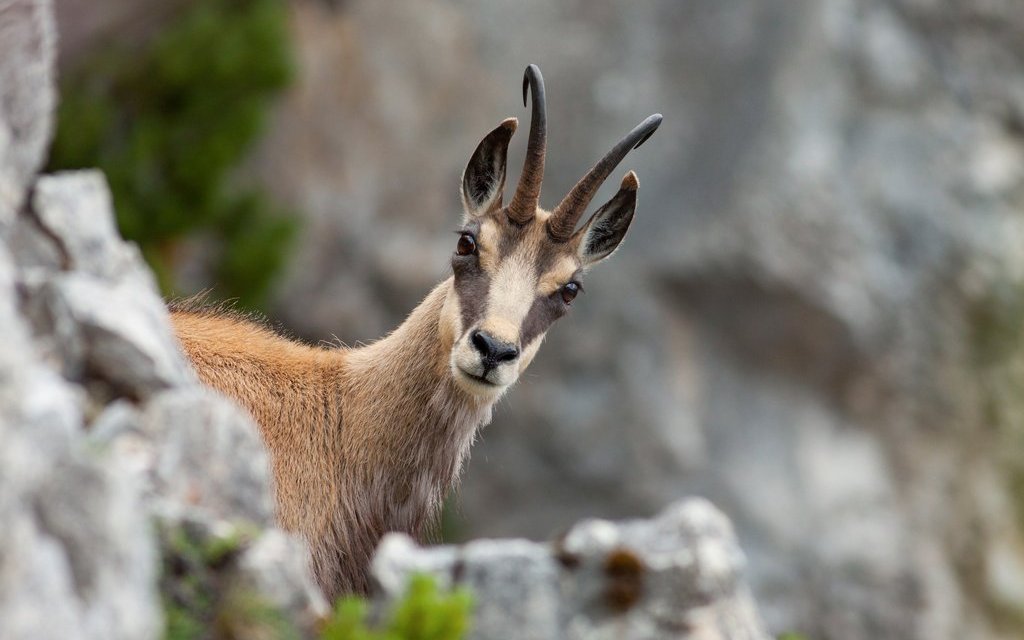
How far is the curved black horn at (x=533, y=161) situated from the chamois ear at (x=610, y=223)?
0.61 metres

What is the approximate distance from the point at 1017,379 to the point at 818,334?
273 cm

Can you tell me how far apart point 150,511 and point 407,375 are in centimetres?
413

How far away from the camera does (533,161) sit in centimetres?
841

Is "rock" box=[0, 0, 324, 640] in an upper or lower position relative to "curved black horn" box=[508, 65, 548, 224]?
lower

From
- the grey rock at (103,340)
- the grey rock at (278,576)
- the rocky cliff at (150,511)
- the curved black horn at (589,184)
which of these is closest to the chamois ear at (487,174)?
the curved black horn at (589,184)

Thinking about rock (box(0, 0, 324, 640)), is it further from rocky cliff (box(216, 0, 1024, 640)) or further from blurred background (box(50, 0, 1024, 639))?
rocky cliff (box(216, 0, 1024, 640))

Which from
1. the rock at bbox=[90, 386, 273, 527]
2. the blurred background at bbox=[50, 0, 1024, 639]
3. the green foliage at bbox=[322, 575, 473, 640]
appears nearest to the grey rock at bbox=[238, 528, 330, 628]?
the green foliage at bbox=[322, 575, 473, 640]

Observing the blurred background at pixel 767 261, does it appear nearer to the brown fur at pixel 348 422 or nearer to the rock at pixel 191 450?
the brown fur at pixel 348 422

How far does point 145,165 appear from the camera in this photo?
1648 centimetres

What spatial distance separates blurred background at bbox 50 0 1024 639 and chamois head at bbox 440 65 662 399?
8533mm

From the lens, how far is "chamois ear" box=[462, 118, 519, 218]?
894cm

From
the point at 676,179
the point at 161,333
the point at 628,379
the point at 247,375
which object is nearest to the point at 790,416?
the point at 628,379

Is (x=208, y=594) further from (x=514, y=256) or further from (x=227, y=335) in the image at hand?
(x=514, y=256)

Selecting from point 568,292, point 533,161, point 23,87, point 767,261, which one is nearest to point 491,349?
point 568,292
